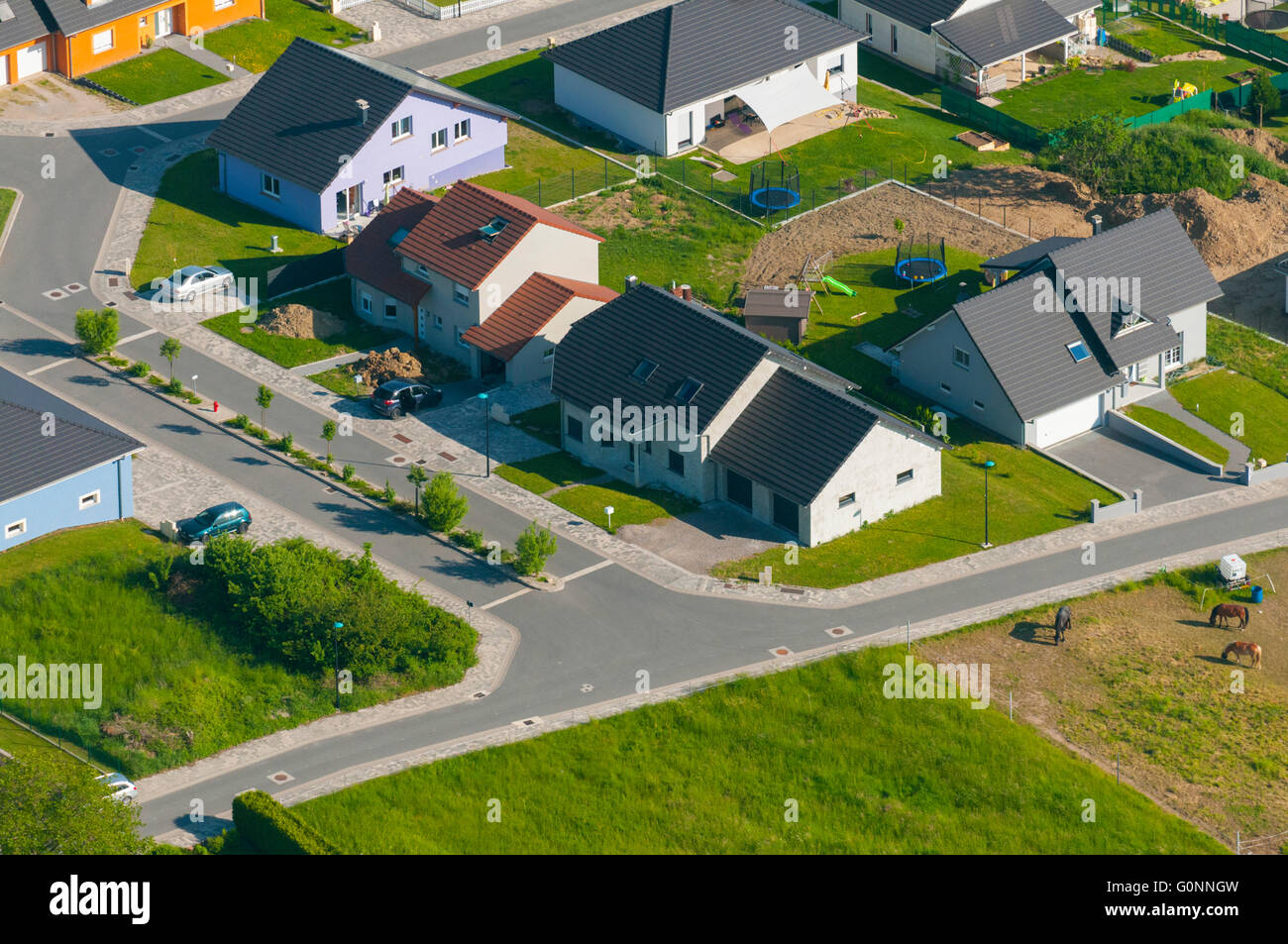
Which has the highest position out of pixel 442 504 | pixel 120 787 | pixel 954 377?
pixel 954 377

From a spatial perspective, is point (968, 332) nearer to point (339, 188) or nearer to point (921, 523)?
point (921, 523)

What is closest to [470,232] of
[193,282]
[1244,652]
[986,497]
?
[193,282]

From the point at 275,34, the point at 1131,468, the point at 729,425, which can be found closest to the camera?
the point at 729,425

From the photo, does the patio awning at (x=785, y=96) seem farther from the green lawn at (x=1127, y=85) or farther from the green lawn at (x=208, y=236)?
the green lawn at (x=208, y=236)

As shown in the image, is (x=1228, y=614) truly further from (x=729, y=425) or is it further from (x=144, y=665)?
(x=144, y=665)

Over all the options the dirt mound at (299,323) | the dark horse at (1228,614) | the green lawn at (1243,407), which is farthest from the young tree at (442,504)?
the green lawn at (1243,407)

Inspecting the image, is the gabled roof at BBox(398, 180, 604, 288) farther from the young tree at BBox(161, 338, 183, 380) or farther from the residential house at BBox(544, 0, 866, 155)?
the residential house at BBox(544, 0, 866, 155)

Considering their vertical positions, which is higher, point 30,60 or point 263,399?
point 30,60
